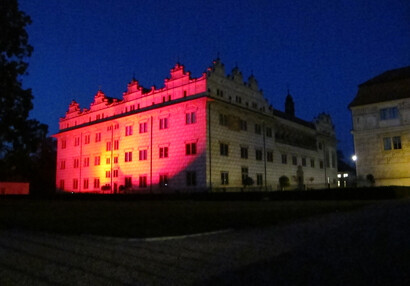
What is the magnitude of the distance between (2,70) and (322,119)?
48420 millimetres

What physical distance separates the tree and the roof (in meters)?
28.4

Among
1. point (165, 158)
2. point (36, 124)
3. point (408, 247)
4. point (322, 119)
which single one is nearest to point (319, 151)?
point (322, 119)

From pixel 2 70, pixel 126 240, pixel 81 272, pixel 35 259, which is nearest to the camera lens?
pixel 81 272

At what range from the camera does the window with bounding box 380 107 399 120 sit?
3159 cm

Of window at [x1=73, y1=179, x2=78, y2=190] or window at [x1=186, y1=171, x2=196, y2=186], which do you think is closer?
window at [x1=186, y1=171, x2=196, y2=186]

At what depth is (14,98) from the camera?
22594mm

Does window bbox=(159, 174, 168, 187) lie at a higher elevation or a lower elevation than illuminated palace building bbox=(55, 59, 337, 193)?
lower

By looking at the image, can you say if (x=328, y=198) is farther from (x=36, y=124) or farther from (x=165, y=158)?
(x=36, y=124)

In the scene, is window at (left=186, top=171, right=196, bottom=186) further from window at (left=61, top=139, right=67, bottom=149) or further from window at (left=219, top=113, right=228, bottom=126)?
window at (left=61, top=139, right=67, bottom=149)

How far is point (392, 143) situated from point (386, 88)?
522 centimetres

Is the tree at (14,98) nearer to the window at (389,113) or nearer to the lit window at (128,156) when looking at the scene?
the lit window at (128,156)

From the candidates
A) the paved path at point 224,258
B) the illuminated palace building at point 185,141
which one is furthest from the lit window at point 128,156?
the paved path at point 224,258

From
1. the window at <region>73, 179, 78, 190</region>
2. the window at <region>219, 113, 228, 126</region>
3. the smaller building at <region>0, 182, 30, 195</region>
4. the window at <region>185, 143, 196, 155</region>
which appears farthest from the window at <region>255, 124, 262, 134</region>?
the smaller building at <region>0, 182, 30, 195</region>

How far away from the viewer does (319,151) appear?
178 feet
